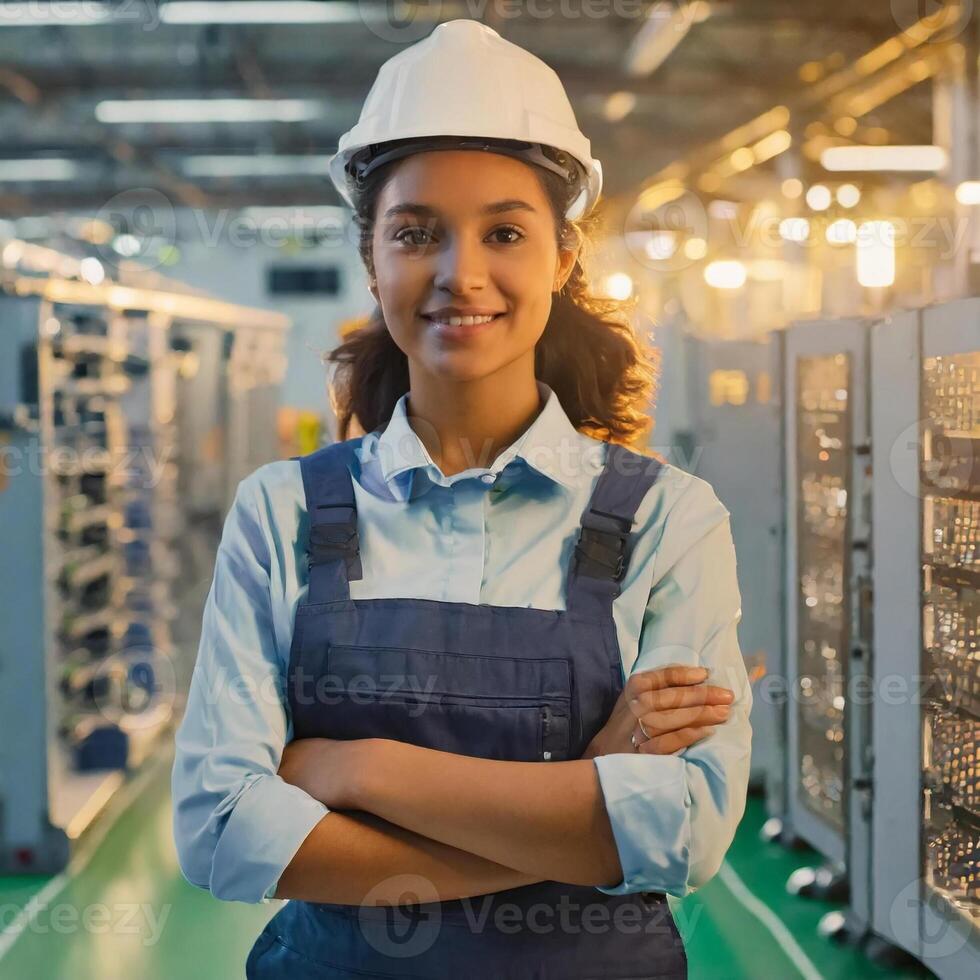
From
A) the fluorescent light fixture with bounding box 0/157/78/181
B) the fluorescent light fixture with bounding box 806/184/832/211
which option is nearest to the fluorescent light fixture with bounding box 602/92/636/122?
the fluorescent light fixture with bounding box 806/184/832/211

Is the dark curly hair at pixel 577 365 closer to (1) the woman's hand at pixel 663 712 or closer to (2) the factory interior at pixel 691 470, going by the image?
(2) the factory interior at pixel 691 470

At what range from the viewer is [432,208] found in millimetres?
1410

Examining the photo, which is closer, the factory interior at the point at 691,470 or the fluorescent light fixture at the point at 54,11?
the factory interior at the point at 691,470

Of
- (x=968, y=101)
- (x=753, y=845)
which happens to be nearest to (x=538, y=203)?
(x=753, y=845)

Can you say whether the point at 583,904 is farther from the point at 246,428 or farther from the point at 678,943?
the point at 246,428

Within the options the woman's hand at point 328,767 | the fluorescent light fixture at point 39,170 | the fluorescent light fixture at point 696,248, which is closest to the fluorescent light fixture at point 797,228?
the fluorescent light fixture at point 696,248

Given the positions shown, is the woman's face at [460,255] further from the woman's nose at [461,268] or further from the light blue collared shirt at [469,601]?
the light blue collared shirt at [469,601]

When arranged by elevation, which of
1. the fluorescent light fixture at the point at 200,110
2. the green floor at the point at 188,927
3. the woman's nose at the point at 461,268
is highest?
the fluorescent light fixture at the point at 200,110

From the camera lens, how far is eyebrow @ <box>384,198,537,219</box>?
141 cm

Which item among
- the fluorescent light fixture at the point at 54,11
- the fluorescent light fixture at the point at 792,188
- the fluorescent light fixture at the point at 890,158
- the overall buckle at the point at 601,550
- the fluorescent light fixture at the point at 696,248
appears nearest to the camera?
the overall buckle at the point at 601,550

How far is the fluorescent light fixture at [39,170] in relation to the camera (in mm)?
14114

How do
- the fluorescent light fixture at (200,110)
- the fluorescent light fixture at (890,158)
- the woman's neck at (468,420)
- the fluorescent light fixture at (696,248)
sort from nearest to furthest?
the woman's neck at (468,420)
the fluorescent light fixture at (890,158)
the fluorescent light fixture at (200,110)
the fluorescent light fixture at (696,248)

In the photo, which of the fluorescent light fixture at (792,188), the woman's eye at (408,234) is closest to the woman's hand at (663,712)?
the woman's eye at (408,234)

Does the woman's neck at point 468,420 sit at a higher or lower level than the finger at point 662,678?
higher
